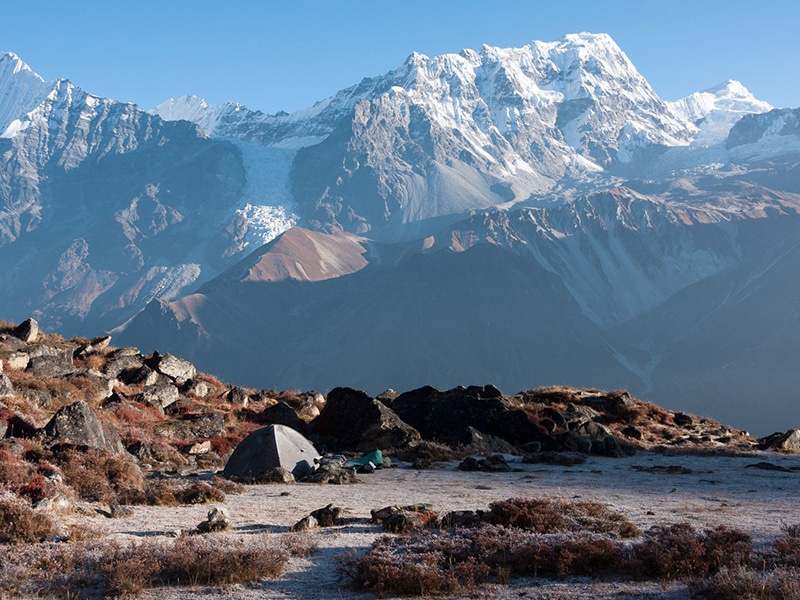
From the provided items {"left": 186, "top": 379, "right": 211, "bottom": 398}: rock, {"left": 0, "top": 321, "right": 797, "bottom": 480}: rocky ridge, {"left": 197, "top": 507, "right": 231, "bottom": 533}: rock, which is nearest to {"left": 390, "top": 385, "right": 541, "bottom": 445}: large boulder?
{"left": 0, "top": 321, "right": 797, "bottom": 480}: rocky ridge

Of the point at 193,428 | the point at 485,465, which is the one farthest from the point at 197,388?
the point at 485,465

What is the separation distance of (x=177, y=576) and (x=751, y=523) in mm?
13517

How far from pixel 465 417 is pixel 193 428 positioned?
45.7 feet

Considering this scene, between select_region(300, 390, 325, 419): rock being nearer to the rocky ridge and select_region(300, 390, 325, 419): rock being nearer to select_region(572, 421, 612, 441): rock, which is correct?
the rocky ridge

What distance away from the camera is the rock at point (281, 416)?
4166 centimetres

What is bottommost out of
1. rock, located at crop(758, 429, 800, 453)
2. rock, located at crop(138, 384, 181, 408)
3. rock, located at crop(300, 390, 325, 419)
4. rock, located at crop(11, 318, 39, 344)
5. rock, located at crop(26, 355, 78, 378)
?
rock, located at crop(758, 429, 800, 453)

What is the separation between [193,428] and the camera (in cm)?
3559

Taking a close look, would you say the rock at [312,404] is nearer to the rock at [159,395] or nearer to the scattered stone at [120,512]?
the rock at [159,395]

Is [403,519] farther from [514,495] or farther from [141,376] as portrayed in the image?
[141,376]

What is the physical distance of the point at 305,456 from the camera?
31.1 metres

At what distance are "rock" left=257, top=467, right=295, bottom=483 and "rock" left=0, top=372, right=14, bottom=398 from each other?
10.5m

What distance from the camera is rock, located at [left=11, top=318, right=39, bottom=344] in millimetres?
41094

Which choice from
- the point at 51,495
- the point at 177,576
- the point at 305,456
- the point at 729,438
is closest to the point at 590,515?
the point at 177,576

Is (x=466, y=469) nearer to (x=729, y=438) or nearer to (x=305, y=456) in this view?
(x=305, y=456)
